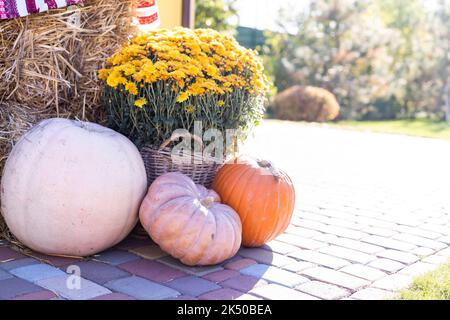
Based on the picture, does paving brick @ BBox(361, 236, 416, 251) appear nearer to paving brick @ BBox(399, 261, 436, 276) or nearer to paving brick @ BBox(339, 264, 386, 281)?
paving brick @ BBox(399, 261, 436, 276)

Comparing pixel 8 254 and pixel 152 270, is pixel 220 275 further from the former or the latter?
pixel 8 254

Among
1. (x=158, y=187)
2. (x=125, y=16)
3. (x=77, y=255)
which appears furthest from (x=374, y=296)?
(x=125, y=16)

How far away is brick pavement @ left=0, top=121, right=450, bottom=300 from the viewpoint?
2.68m

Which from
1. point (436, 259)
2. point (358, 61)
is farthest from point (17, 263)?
point (358, 61)

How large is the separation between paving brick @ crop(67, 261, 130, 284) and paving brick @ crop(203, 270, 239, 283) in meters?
0.41

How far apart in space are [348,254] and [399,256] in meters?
0.30

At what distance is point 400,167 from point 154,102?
4.51 meters

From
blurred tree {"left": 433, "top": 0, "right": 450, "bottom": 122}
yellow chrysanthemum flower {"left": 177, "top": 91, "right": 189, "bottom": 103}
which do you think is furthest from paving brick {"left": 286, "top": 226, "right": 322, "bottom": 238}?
blurred tree {"left": 433, "top": 0, "right": 450, "bottom": 122}

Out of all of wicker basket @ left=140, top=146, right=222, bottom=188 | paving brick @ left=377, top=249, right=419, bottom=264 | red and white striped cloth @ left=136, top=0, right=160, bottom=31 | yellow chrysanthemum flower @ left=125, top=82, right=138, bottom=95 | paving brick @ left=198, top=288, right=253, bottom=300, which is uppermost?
red and white striped cloth @ left=136, top=0, right=160, bottom=31

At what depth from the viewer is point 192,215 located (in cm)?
295

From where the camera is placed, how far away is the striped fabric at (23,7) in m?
3.30

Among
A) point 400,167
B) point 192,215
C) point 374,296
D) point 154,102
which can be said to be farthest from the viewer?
point 400,167
